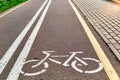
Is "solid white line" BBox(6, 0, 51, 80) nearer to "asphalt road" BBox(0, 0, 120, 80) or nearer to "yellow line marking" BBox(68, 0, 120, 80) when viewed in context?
"asphalt road" BBox(0, 0, 120, 80)

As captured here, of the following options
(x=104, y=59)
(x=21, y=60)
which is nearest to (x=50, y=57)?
(x=21, y=60)

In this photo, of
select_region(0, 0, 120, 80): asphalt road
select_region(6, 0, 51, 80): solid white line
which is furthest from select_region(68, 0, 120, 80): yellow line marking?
select_region(6, 0, 51, 80): solid white line

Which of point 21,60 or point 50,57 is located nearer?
point 21,60

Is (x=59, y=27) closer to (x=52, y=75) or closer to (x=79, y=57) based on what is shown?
(x=79, y=57)

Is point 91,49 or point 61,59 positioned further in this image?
point 91,49

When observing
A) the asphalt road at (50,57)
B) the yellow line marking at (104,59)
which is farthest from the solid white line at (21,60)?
the yellow line marking at (104,59)

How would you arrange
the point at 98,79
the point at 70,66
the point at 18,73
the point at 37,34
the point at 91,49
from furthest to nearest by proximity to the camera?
the point at 37,34
the point at 91,49
the point at 70,66
the point at 18,73
the point at 98,79

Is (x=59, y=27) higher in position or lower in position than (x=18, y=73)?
lower

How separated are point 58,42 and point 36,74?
9.03 feet

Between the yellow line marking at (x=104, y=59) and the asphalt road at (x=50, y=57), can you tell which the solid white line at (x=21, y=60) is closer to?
the asphalt road at (x=50, y=57)

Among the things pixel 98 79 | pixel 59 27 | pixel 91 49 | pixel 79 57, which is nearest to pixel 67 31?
pixel 59 27

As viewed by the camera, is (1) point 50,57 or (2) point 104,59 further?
(1) point 50,57

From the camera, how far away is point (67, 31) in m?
9.66

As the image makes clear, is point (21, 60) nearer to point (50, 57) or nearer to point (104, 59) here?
point (50, 57)
